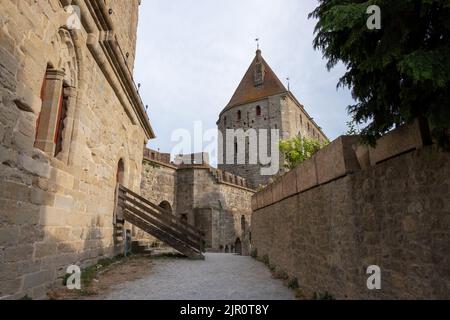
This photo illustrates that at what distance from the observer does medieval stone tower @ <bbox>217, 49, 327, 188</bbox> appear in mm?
27500

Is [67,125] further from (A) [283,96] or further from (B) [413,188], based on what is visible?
(A) [283,96]

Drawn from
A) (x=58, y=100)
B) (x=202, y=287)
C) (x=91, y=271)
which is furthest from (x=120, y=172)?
(x=202, y=287)

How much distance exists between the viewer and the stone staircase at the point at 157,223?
28.0 feet

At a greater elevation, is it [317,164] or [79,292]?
[317,164]

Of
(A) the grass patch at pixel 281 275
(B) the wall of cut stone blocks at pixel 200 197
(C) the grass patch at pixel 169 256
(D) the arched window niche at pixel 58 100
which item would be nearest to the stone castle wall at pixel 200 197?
(B) the wall of cut stone blocks at pixel 200 197

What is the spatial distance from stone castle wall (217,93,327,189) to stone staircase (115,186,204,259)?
1649cm

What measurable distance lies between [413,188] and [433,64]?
109 cm

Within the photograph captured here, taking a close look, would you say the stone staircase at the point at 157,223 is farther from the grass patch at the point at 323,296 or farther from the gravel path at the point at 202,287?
the grass patch at the point at 323,296

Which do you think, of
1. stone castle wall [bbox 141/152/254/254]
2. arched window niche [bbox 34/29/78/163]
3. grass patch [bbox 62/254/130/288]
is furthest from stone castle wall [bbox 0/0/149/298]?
stone castle wall [bbox 141/152/254/254]

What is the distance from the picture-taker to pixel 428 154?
2324 mm

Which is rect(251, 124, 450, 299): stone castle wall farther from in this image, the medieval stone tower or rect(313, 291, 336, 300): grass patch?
the medieval stone tower

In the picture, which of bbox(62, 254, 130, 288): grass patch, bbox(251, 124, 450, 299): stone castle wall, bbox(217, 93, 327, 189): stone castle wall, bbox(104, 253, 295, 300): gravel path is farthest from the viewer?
bbox(217, 93, 327, 189): stone castle wall

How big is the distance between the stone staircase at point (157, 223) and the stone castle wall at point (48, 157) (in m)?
1.21
